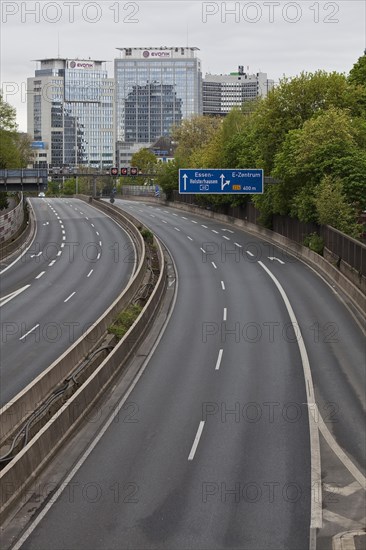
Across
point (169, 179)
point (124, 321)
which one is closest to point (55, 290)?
point (124, 321)

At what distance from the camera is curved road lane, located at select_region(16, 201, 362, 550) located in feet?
61.1

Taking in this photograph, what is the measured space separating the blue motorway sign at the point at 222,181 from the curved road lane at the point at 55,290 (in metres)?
8.19

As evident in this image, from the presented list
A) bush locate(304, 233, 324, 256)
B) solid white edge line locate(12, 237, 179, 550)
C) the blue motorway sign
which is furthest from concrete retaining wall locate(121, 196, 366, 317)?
solid white edge line locate(12, 237, 179, 550)

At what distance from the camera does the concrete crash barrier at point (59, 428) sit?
65.3 feet

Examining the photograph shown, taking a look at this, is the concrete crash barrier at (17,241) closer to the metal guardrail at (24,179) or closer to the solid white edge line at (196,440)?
the metal guardrail at (24,179)

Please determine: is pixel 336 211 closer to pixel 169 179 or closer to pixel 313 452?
pixel 313 452

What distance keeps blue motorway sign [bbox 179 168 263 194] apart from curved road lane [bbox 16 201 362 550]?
1771 cm

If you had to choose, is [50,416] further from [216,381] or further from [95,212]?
[95,212]

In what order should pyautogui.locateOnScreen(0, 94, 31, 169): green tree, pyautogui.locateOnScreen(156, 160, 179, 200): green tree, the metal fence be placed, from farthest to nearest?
pyautogui.locateOnScreen(156, 160, 179, 200): green tree
pyautogui.locateOnScreen(0, 94, 31, 169): green tree
the metal fence

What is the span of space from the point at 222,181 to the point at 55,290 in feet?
57.8

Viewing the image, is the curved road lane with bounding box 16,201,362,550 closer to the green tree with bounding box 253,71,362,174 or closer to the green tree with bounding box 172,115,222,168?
the green tree with bounding box 253,71,362,174

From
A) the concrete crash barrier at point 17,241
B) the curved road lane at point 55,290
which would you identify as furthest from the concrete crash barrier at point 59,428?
the concrete crash barrier at point 17,241

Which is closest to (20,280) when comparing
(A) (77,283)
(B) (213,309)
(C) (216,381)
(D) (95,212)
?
(A) (77,283)

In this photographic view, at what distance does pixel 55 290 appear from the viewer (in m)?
54.8
